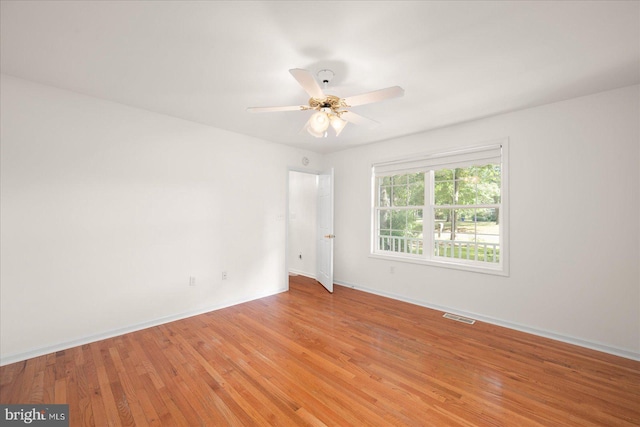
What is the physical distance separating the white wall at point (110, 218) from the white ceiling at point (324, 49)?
413mm

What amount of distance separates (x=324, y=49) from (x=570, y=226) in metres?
3.04

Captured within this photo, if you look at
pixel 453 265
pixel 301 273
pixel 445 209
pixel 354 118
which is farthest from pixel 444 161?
pixel 301 273

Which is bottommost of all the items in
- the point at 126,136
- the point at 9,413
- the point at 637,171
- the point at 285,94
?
the point at 9,413

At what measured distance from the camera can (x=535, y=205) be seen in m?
3.14

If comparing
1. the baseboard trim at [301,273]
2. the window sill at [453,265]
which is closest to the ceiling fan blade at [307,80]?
the window sill at [453,265]

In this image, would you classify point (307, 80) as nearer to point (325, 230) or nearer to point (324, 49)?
point (324, 49)

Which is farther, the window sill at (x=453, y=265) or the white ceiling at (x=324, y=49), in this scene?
the window sill at (x=453, y=265)

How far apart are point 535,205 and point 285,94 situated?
299 centimetres

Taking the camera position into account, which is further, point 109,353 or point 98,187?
point 98,187

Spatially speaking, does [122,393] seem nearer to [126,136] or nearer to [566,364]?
[126,136]

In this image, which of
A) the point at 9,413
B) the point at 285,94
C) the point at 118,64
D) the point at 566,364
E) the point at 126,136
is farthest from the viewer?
the point at 126,136

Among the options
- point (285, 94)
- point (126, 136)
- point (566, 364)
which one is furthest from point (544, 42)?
point (126, 136)

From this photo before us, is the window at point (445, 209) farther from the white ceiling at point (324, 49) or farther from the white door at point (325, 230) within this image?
the white ceiling at point (324, 49)

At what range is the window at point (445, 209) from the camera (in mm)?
3570
